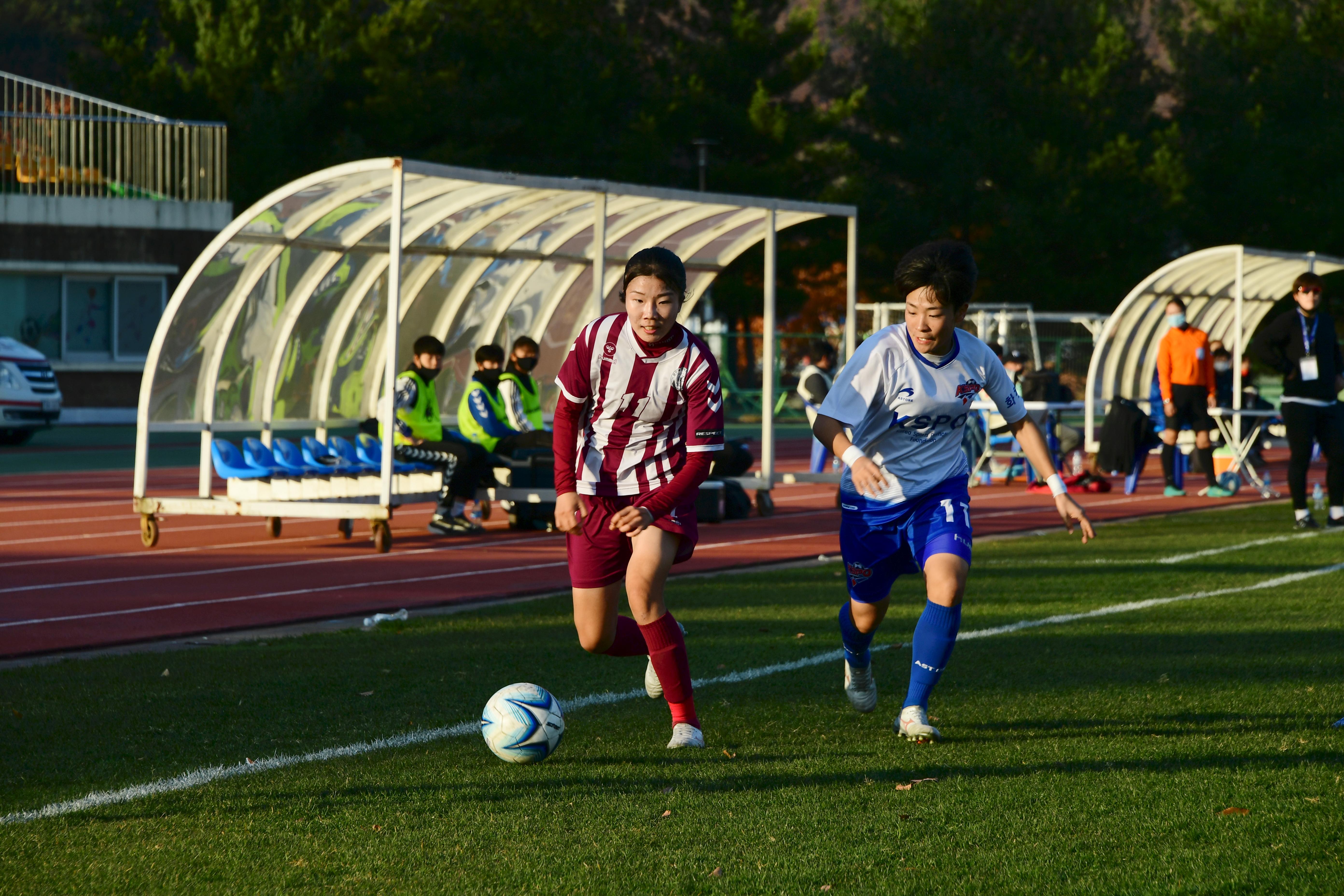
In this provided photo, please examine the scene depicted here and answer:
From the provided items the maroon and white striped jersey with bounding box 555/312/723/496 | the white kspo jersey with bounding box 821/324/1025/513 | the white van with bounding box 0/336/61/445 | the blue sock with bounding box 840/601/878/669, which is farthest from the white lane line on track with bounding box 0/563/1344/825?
the white van with bounding box 0/336/61/445

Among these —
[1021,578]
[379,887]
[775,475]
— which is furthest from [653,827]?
[775,475]

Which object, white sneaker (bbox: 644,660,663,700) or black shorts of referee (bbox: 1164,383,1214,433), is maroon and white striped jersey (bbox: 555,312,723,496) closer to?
white sneaker (bbox: 644,660,663,700)

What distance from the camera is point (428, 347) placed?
43.4 ft

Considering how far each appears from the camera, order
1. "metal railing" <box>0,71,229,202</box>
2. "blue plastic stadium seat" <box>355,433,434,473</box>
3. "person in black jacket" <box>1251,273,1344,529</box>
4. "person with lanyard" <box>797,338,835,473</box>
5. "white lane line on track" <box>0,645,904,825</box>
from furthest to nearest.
Answer: "metal railing" <box>0,71,229,202</box>
"person with lanyard" <box>797,338,835,473</box>
"blue plastic stadium seat" <box>355,433,434,473</box>
"person in black jacket" <box>1251,273,1344,529</box>
"white lane line on track" <box>0,645,904,825</box>

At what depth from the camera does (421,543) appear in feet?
42.7

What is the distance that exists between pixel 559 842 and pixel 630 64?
42.7m

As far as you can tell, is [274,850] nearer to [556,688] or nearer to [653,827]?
[653,827]

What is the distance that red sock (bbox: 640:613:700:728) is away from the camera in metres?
5.60

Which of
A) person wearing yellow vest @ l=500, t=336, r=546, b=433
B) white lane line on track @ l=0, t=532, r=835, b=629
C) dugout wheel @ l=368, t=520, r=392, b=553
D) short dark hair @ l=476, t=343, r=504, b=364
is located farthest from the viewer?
person wearing yellow vest @ l=500, t=336, r=546, b=433

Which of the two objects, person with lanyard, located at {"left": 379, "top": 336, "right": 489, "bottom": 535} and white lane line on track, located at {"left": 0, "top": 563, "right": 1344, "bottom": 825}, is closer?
white lane line on track, located at {"left": 0, "top": 563, "right": 1344, "bottom": 825}

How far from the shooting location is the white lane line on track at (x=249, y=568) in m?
10.5

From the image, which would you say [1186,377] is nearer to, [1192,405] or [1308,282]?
[1192,405]

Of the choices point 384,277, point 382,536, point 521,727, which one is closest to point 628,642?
point 521,727

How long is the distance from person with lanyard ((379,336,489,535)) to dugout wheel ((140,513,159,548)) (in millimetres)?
1973
